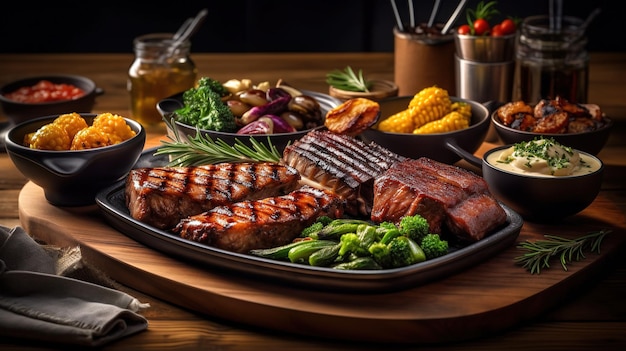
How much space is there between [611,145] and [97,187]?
2857 mm

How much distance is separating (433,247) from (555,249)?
0.54m

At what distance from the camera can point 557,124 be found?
13.7 feet

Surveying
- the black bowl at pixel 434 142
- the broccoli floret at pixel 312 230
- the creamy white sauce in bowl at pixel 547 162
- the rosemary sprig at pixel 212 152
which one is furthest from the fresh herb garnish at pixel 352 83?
the broccoli floret at pixel 312 230

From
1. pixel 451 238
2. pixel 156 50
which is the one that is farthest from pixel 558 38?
pixel 156 50

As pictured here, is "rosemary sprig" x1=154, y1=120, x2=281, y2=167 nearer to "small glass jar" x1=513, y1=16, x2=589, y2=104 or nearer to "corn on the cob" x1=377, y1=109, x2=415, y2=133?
"corn on the cob" x1=377, y1=109, x2=415, y2=133

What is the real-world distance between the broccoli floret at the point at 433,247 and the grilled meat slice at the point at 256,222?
0.45 m

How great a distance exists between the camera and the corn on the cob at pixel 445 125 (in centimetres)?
430

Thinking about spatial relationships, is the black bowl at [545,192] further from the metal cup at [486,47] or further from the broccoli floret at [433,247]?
the metal cup at [486,47]

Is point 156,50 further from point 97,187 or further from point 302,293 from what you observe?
point 302,293

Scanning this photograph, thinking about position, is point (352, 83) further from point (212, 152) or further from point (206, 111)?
point (212, 152)

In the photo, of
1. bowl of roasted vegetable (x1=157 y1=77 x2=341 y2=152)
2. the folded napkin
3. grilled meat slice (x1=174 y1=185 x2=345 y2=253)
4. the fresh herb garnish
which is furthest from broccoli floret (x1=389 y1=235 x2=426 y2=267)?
the fresh herb garnish

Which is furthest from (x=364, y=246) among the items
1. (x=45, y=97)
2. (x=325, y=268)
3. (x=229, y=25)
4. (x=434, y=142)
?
(x=229, y=25)

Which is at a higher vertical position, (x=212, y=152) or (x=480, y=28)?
(x=480, y=28)

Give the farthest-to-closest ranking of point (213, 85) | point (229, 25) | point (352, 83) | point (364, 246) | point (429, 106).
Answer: point (229, 25) → point (352, 83) → point (213, 85) → point (429, 106) → point (364, 246)
